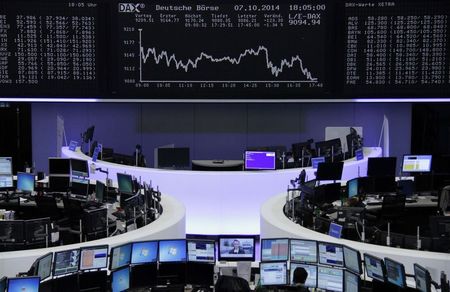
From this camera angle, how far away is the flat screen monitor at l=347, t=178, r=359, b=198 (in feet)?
32.8

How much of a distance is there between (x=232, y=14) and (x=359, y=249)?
17.7ft

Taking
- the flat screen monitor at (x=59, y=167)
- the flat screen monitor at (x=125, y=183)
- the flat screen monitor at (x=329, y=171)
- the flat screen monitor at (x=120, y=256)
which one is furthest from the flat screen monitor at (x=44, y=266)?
the flat screen monitor at (x=59, y=167)

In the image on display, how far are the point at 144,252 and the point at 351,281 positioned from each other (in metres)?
1.93

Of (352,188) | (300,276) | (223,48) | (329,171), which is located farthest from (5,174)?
(300,276)

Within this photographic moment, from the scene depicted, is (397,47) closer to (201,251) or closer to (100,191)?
(100,191)

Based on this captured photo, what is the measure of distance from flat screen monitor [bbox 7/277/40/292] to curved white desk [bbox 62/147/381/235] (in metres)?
4.97

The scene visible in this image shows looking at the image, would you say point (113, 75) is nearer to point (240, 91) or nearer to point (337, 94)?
point (240, 91)

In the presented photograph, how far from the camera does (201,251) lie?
699cm

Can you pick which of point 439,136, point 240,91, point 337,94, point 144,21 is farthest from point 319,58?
point 439,136

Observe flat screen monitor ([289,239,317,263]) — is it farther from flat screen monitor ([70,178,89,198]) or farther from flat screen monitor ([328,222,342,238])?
flat screen monitor ([70,178,89,198])

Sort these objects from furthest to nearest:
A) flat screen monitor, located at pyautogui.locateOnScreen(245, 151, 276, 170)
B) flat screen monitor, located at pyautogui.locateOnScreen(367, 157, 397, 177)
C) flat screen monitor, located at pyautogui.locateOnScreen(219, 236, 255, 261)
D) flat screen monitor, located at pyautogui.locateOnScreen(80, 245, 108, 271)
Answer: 1. flat screen monitor, located at pyautogui.locateOnScreen(245, 151, 276, 170)
2. flat screen monitor, located at pyautogui.locateOnScreen(367, 157, 397, 177)
3. flat screen monitor, located at pyautogui.locateOnScreen(219, 236, 255, 261)
4. flat screen monitor, located at pyautogui.locateOnScreen(80, 245, 108, 271)

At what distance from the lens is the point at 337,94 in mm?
11344

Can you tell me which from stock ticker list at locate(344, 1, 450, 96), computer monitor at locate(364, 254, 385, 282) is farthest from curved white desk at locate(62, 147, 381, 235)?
computer monitor at locate(364, 254, 385, 282)

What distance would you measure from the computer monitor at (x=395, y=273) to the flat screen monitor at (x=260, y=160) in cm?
490
